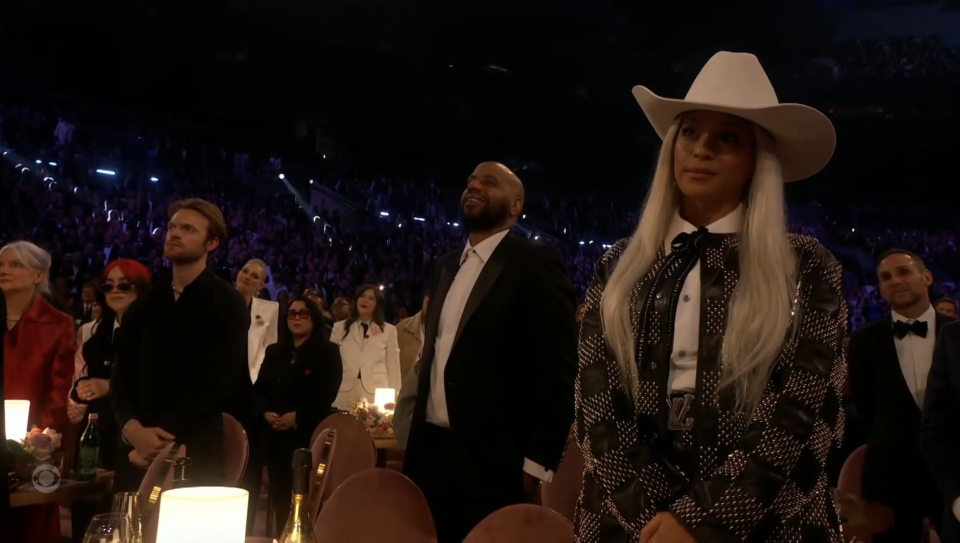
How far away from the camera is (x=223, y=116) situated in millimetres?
13891

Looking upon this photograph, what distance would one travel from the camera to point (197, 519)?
1500 millimetres

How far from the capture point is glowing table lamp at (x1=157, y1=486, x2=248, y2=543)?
58.9 inches

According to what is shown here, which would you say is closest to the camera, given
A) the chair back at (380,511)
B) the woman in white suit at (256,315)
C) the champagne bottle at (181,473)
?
the champagne bottle at (181,473)

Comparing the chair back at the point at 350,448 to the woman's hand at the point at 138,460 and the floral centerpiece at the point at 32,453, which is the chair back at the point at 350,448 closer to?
the woman's hand at the point at 138,460

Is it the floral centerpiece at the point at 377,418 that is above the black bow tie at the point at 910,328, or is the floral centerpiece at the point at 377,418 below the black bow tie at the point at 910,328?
below

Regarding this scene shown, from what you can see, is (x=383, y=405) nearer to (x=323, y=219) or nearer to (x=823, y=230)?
(x=323, y=219)

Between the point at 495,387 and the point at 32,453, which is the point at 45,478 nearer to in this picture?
the point at 32,453

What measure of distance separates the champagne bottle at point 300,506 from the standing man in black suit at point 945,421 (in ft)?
6.93

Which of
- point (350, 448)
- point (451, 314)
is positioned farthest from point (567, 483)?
point (350, 448)

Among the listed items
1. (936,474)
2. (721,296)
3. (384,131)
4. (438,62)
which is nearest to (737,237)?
(721,296)

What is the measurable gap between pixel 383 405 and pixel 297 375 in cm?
81

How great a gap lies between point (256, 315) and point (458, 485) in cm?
399

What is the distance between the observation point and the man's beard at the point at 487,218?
3.05 m

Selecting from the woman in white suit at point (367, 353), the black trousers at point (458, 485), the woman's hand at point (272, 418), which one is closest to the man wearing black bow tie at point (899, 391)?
the black trousers at point (458, 485)
